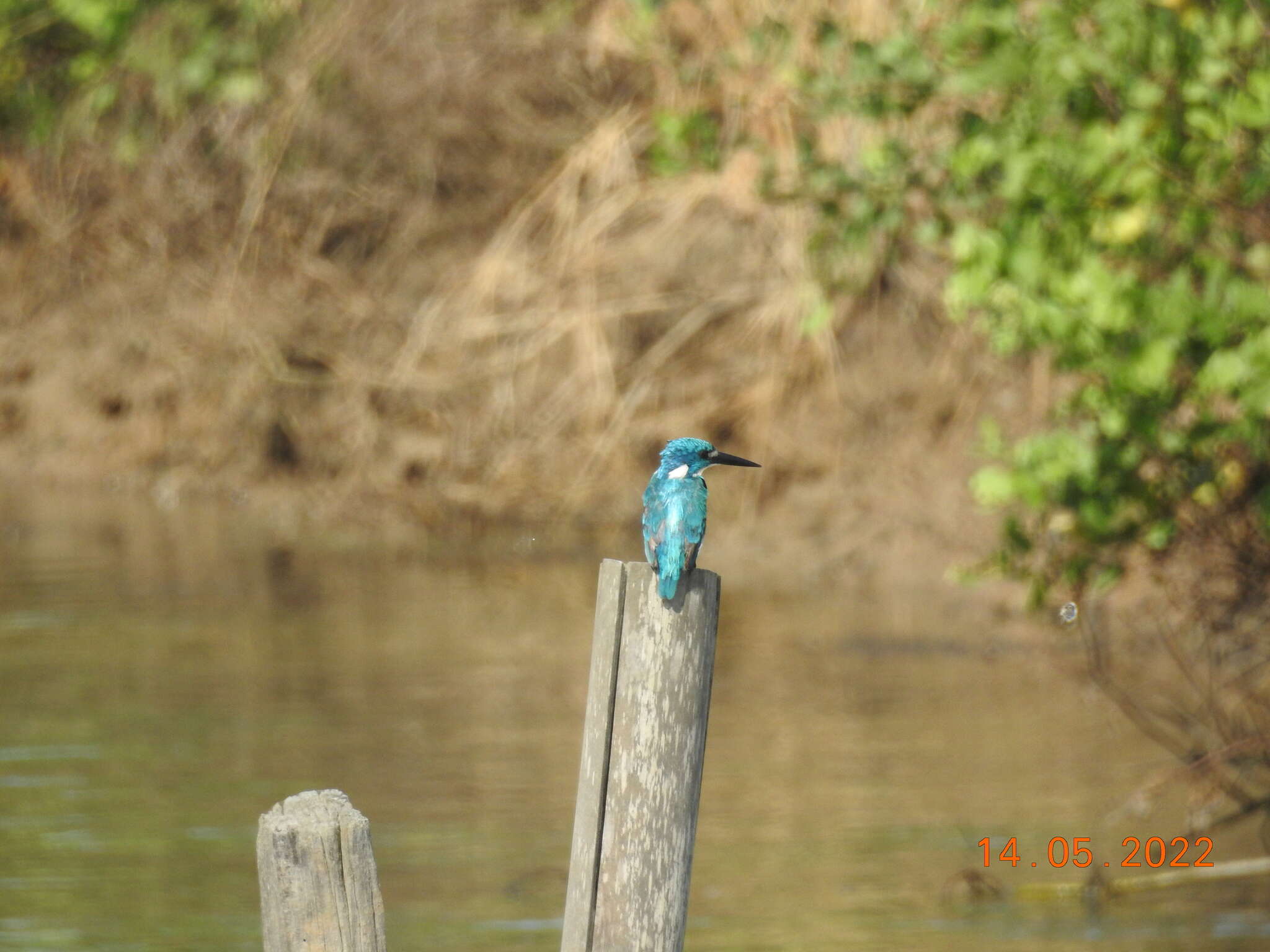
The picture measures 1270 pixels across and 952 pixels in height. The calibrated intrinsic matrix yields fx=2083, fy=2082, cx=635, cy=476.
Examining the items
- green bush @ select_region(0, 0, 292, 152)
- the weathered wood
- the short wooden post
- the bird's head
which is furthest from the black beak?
green bush @ select_region(0, 0, 292, 152)

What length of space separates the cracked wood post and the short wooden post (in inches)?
14.0

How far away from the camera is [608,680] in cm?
298

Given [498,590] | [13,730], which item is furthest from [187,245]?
[13,730]

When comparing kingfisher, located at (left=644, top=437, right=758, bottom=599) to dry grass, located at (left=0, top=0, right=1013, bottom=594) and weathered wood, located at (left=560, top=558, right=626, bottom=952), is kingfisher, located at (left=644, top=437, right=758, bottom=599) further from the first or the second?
dry grass, located at (left=0, top=0, right=1013, bottom=594)

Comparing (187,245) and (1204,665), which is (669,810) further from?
(187,245)

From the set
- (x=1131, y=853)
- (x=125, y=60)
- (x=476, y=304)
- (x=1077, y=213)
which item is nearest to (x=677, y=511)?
(x=1077, y=213)

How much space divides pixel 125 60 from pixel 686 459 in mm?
12563

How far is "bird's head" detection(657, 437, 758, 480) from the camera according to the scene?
11.2ft

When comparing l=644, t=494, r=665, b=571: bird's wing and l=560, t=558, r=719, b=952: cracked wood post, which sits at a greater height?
l=644, t=494, r=665, b=571: bird's wing

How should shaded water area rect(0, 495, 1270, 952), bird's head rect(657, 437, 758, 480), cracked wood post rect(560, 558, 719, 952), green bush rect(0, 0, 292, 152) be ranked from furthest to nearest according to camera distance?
1. green bush rect(0, 0, 292, 152)
2. shaded water area rect(0, 495, 1270, 952)
3. bird's head rect(657, 437, 758, 480)
4. cracked wood post rect(560, 558, 719, 952)

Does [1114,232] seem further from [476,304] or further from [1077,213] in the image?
[476,304]

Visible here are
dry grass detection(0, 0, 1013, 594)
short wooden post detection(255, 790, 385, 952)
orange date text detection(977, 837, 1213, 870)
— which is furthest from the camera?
dry grass detection(0, 0, 1013, 594)

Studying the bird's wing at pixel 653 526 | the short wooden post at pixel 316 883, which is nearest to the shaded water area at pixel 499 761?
the bird's wing at pixel 653 526

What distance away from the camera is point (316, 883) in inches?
110
